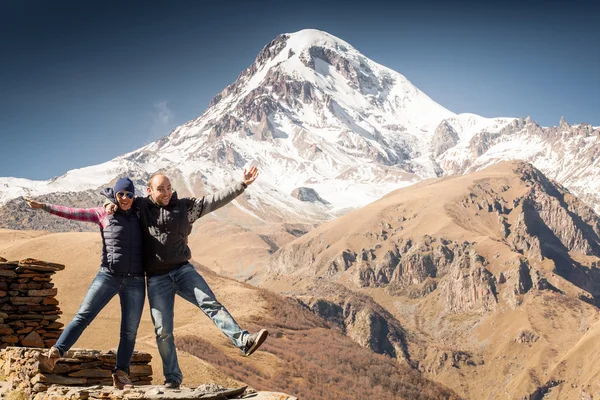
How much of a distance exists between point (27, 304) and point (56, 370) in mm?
4893

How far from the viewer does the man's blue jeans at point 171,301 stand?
9.91 metres

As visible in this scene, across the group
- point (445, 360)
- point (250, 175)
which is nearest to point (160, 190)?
point (250, 175)

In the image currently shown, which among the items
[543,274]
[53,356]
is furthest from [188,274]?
[543,274]

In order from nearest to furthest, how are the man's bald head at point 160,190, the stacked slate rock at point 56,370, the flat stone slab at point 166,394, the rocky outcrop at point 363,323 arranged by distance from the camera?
the flat stone slab at point 166,394 < the man's bald head at point 160,190 < the stacked slate rock at point 56,370 < the rocky outcrop at point 363,323

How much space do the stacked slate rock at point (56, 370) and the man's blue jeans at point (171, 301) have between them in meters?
2.42

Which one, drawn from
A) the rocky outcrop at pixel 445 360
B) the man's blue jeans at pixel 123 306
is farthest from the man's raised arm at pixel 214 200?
the rocky outcrop at pixel 445 360

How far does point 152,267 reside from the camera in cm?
1009

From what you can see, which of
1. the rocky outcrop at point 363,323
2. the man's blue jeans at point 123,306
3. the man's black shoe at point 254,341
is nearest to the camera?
the man's black shoe at point 254,341

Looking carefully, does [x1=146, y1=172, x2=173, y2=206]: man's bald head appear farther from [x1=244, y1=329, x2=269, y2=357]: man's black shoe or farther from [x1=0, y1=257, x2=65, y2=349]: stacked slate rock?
[x1=0, y1=257, x2=65, y2=349]: stacked slate rock

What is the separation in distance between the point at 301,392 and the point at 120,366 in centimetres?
3226

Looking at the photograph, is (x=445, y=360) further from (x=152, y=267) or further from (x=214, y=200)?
(x=152, y=267)

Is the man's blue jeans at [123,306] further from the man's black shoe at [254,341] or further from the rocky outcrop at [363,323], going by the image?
the rocky outcrop at [363,323]

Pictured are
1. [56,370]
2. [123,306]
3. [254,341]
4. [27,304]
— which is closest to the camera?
[254,341]

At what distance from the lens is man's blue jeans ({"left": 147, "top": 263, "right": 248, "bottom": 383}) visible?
9.91m
